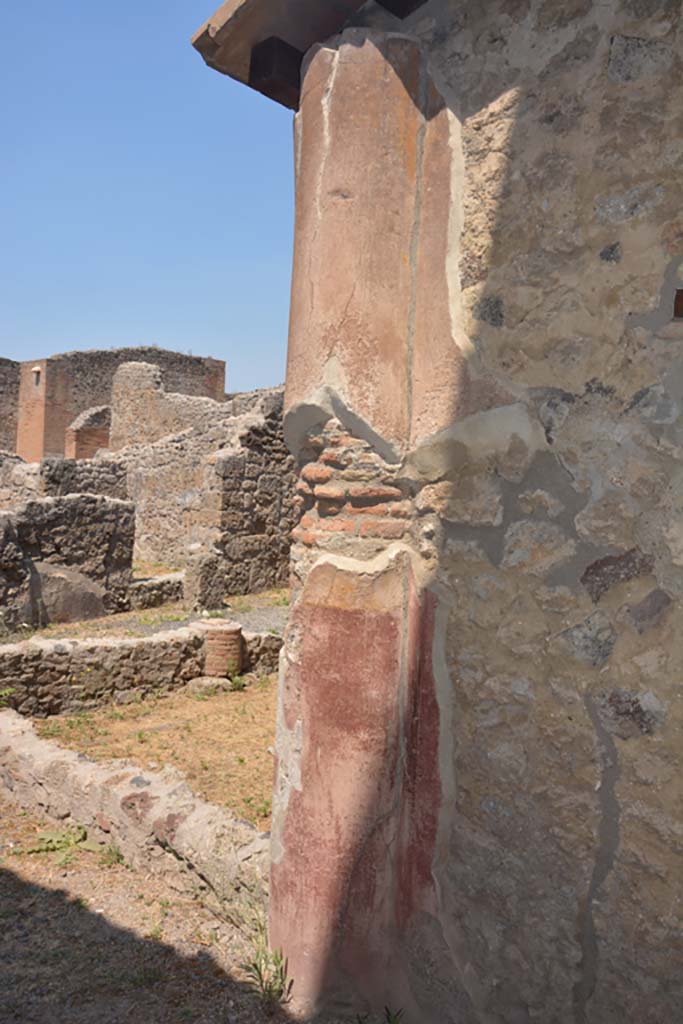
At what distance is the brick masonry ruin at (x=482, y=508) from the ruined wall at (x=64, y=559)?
293 inches

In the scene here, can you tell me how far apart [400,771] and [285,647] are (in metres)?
0.58

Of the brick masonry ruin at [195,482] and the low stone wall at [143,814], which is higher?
the brick masonry ruin at [195,482]

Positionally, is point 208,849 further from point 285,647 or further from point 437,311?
point 437,311

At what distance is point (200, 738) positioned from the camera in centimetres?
603

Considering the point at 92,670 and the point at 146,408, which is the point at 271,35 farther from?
the point at 146,408

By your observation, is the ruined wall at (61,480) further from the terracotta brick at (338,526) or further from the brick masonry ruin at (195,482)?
the terracotta brick at (338,526)

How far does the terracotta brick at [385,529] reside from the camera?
97.0 inches

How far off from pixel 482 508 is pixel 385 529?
0.36 m

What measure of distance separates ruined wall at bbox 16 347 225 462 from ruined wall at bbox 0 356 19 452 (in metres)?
0.62

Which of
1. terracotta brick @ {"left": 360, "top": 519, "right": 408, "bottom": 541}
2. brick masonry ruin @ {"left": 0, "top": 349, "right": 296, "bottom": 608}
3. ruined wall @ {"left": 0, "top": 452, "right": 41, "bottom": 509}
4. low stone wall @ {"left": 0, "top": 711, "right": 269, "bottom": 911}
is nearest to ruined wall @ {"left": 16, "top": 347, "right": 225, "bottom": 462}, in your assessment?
brick masonry ruin @ {"left": 0, "top": 349, "right": 296, "bottom": 608}

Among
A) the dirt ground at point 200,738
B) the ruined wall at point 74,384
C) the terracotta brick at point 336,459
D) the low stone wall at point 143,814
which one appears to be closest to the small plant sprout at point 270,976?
the low stone wall at point 143,814

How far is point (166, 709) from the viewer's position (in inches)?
273

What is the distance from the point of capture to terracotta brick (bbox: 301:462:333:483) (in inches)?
98.7

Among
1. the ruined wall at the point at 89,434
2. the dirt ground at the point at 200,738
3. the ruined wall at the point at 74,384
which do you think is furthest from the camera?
the ruined wall at the point at 74,384
